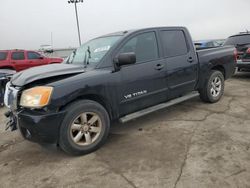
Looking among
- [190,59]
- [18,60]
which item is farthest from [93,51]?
[18,60]

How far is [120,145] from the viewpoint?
3650 mm

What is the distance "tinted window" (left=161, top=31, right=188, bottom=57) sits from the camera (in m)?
4.48

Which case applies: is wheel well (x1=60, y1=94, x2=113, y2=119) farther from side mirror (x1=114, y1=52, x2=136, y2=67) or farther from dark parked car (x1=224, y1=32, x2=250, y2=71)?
dark parked car (x1=224, y1=32, x2=250, y2=71)

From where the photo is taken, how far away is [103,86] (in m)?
3.53

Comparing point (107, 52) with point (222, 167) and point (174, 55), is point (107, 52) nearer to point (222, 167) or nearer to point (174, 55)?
point (174, 55)

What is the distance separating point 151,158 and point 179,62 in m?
2.18

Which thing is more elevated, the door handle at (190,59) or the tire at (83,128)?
the door handle at (190,59)

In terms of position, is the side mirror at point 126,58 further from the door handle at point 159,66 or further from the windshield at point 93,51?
the door handle at point 159,66

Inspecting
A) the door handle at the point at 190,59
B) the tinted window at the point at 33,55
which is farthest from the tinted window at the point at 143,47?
the tinted window at the point at 33,55

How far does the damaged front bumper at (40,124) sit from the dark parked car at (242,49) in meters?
7.16

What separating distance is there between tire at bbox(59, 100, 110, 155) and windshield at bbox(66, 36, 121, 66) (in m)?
0.82

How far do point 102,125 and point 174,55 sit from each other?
6.80 feet

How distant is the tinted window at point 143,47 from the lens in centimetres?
398

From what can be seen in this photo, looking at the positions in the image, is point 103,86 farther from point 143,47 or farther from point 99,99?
point 143,47
